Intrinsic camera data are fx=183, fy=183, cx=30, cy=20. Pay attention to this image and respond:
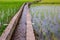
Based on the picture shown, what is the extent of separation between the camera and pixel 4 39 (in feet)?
7.75

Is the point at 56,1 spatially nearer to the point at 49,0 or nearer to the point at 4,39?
the point at 49,0

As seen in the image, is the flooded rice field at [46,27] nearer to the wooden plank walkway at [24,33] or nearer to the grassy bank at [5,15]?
the wooden plank walkway at [24,33]

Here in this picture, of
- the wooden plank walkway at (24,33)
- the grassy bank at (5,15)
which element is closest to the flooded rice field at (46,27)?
the wooden plank walkway at (24,33)

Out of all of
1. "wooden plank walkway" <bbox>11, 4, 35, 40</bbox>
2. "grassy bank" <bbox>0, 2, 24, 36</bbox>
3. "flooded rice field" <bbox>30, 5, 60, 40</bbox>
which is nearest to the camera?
"wooden plank walkway" <bbox>11, 4, 35, 40</bbox>

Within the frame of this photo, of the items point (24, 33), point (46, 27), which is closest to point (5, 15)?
point (46, 27)

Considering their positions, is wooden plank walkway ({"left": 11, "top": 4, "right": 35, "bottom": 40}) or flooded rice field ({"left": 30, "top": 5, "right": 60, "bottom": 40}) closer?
wooden plank walkway ({"left": 11, "top": 4, "right": 35, "bottom": 40})

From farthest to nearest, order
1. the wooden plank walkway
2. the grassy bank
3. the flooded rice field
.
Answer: the grassy bank, the flooded rice field, the wooden plank walkway

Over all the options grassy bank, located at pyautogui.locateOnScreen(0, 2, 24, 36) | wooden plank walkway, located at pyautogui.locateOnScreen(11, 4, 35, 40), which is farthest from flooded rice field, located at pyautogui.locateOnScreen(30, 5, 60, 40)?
grassy bank, located at pyautogui.locateOnScreen(0, 2, 24, 36)

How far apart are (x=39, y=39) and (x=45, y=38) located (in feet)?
0.38

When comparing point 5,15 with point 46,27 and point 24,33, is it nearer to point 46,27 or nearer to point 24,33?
point 46,27

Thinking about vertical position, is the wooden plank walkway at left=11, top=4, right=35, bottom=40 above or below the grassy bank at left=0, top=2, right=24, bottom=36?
below

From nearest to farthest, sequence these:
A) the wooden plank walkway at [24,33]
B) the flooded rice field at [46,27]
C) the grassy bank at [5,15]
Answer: the wooden plank walkway at [24,33] → the flooded rice field at [46,27] → the grassy bank at [5,15]

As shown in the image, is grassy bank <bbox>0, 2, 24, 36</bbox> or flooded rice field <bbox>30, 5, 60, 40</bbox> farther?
grassy bank <bbox>0, 2, 24, 36</bbox>

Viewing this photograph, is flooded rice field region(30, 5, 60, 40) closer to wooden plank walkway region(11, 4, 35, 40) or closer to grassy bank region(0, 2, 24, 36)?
wooden plank walkway region(11, 4, 35, 40)
